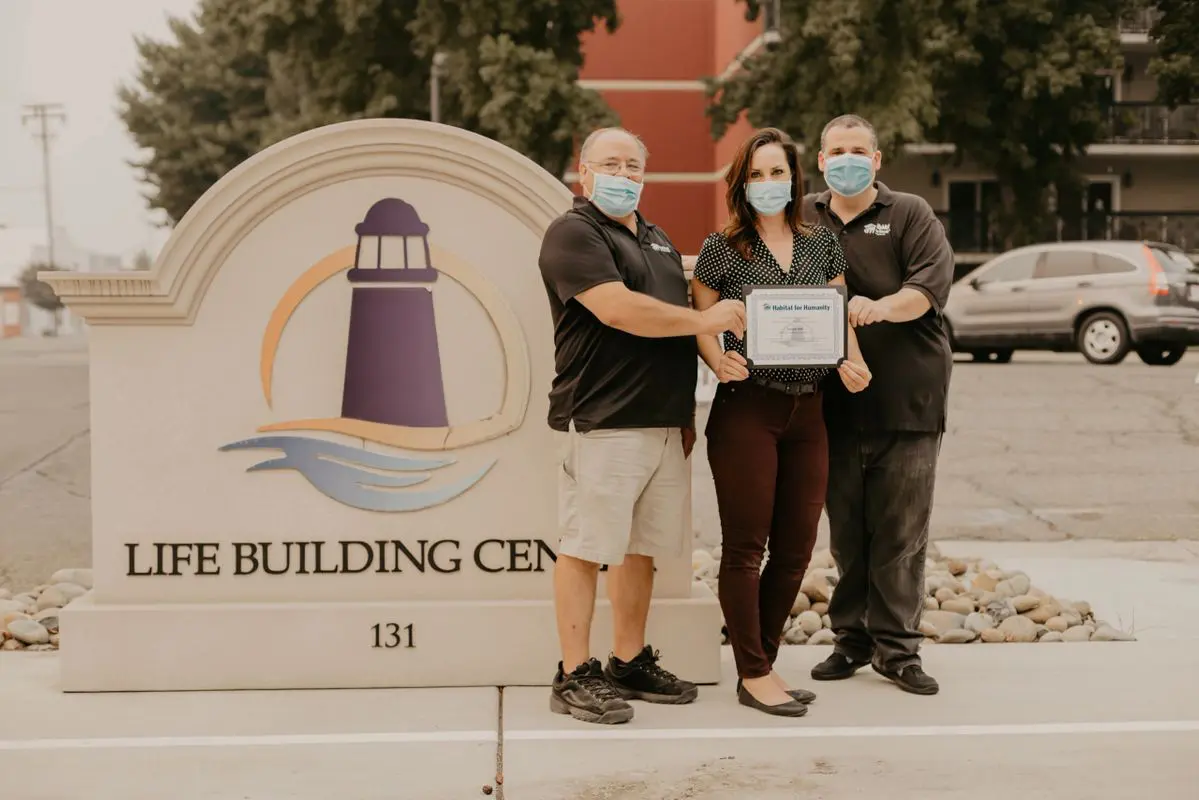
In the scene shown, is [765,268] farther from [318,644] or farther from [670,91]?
Result: [670,91]

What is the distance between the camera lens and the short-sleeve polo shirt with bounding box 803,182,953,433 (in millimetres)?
5227

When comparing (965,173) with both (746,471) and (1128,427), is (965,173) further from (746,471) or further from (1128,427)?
(746,471)

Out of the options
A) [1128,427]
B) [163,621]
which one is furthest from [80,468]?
[1128,427]

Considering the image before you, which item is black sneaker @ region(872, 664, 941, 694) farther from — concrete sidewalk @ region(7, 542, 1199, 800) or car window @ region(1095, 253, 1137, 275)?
car window @ region(1095, 253, 1137, 275)

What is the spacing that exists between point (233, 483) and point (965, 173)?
33372mm

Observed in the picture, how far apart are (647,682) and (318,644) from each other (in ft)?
3.89

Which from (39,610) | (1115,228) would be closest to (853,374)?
(39,610)

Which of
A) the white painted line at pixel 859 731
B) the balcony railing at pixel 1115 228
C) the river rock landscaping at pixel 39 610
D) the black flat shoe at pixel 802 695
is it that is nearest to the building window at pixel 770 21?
the balcony railing at pixel 1115 228

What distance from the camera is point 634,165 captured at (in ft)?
16.1

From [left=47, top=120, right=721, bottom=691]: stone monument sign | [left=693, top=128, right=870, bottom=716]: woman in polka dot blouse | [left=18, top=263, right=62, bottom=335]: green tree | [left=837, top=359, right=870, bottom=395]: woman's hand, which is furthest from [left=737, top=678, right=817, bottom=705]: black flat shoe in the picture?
[left=18, top=263, right=62, bottom=335]: green tree

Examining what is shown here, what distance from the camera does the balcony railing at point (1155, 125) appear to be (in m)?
35.9

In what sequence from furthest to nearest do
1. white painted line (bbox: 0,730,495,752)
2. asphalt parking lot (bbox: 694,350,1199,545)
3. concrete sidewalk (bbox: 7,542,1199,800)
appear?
asphalt parking lot (bbox: 694,350,1199,545), white painted line (bbox: 0,730,495,752), concrete sidewalk (bbox: 7,542,1199,800)

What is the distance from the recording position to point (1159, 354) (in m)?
19.2

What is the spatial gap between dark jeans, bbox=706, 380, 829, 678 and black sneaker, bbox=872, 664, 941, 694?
0.56m
